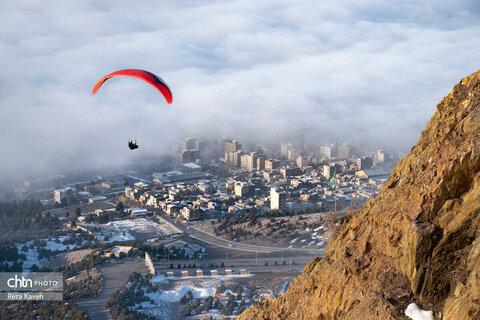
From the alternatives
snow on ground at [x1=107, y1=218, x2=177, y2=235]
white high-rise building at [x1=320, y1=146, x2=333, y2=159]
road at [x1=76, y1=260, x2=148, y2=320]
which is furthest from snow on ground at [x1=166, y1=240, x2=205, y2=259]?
white high-rise building at [x1=320, y1=146, x2=333, y2=159]

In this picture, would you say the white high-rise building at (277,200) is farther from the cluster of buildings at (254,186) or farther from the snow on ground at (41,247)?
the snow on ground at (41,247)

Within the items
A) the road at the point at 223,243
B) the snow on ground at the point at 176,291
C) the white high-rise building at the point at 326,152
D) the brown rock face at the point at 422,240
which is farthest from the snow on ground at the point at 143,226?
the white high-rise building at the point at 326,152

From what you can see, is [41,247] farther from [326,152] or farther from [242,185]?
[326,152]

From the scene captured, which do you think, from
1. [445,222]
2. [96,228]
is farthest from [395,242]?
[96,228]

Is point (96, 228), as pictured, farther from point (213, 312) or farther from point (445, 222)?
point (445, 222)

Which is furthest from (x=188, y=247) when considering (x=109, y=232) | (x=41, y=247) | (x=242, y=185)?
(x=242, y=185)

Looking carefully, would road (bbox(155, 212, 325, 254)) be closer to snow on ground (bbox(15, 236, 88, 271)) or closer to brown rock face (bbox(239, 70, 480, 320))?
snow on ground (bbox(15, 236, 88, 271))
